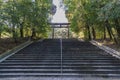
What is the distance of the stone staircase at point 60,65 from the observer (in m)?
10.6

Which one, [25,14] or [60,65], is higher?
[25,14]

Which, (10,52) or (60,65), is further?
(10,52)

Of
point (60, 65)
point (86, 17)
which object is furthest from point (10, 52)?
point (86, 17)

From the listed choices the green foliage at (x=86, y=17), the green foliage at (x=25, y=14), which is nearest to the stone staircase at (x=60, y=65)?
the green foliage at (x=25, y=14)

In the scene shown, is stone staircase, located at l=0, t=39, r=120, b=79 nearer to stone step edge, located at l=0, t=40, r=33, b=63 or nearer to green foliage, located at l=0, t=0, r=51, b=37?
stone step edge, located at l=0, t=40, r=33, b=63

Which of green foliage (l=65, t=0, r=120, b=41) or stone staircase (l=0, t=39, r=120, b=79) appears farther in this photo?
green foliage (l=65, t=0, r=120, b=41)

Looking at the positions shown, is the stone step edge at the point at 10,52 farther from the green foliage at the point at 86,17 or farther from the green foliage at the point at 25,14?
the green foliage at the point at 86,17

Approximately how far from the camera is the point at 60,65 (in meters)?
11.6

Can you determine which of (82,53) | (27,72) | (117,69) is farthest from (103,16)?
(27,72)

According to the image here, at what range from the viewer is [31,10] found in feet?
61.4

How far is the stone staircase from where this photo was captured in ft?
34.8

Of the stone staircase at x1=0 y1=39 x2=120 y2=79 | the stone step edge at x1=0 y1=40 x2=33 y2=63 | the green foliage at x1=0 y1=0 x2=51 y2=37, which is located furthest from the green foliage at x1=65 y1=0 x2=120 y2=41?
the stone step edge at x1=0 y1=40 x2=33 y2=63

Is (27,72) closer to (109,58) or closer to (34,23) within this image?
(109,58)

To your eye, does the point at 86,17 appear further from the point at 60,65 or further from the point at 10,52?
the point at 60,65
